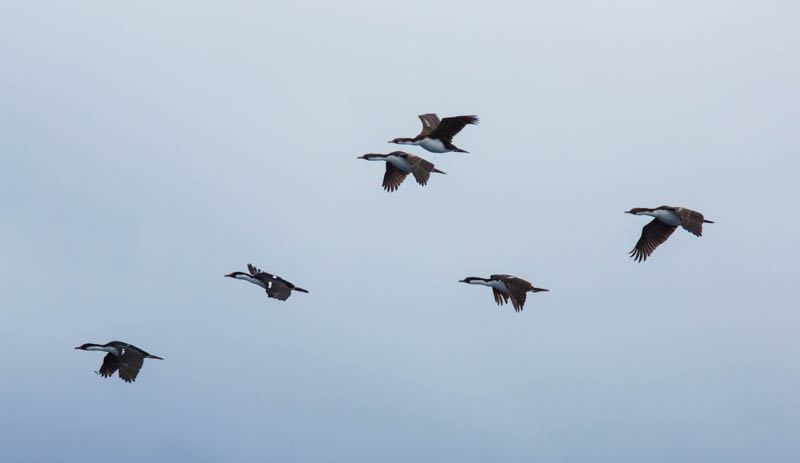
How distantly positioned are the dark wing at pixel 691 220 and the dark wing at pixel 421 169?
9.30m

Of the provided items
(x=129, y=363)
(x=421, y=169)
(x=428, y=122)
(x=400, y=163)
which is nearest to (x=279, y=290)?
(x=129, y=363)

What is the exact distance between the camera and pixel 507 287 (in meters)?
46.7

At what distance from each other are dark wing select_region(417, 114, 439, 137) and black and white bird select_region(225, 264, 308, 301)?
26.2 feet

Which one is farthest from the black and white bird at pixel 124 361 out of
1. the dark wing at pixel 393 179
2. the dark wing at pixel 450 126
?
the dark wing at pixel 450 126

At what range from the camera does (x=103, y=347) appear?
48906 millimetres

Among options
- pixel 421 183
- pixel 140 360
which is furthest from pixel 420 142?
pixel 140 360

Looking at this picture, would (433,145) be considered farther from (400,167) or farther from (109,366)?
(109,366)

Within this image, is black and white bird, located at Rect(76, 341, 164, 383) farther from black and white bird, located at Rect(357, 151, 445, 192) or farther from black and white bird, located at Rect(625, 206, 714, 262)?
black and white bird, located at Rect(625, 206, 714, 262)

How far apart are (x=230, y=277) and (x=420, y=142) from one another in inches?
378

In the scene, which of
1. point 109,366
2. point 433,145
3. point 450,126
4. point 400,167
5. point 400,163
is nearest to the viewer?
point 450,126

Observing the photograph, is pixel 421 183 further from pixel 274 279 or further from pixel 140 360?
pixel 140 360

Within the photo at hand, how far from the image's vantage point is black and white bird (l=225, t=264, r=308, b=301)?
149 ft

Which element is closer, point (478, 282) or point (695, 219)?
point (695, 219)

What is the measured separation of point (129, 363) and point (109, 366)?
76 cm
